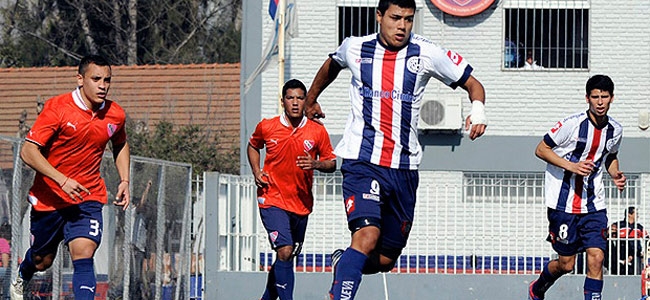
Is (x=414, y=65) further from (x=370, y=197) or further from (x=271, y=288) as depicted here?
(x=271, y=288)

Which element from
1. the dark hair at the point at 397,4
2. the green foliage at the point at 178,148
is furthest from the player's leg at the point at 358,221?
the green foliage at the point at 178,148

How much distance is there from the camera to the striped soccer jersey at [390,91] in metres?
9.62

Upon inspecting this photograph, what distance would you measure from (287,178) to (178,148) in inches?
715

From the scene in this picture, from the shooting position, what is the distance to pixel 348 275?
9117mm

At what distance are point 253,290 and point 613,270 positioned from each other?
501cm

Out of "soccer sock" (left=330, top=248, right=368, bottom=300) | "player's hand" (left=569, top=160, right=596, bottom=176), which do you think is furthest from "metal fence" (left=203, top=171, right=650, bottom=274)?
"soccer sock" (left=330, top=248, right=368, bottom=300)

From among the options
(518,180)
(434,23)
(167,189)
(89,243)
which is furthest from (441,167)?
(89,243)

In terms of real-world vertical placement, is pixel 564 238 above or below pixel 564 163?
below

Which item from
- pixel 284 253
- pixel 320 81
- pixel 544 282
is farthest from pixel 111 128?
pixel 544 282

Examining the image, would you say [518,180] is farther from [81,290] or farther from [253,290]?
[81,290]

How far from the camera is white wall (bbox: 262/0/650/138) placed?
2619 cm

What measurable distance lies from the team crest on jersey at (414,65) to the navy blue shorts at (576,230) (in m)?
3.96

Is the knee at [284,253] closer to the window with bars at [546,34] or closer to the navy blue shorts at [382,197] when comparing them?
the navy blue shorts at [382,197]

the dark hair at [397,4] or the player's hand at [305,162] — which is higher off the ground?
the dark hair at [397,4]
